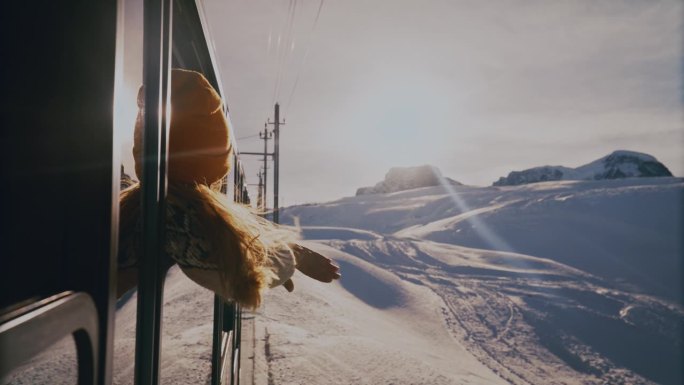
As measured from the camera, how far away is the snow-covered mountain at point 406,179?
511 ft

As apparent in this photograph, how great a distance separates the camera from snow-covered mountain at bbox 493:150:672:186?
15275 cm

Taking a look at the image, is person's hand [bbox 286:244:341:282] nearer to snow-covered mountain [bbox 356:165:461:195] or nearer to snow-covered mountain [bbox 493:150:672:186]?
snow-covered mountain [bbox 356:165:461:195]

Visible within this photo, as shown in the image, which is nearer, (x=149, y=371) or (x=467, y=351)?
(x=149, y=371)

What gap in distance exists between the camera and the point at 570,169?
571ft

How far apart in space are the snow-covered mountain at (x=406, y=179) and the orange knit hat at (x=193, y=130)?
153 metres

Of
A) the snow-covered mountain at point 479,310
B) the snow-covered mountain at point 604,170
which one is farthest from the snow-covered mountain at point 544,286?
the snow-covered mountain at point 604,170

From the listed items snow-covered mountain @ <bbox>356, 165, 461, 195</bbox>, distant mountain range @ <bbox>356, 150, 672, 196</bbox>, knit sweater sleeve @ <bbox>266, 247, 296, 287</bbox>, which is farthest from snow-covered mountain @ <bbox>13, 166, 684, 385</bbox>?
distant mountain range @ <bbox>356, 150, 672, 196</bbox>

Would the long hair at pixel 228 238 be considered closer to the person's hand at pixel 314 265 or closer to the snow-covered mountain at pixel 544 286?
the person's hand at pixel 314 265

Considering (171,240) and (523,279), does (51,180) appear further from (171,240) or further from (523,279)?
(523,279)

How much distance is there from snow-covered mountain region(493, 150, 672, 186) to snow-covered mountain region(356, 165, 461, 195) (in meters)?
19.3

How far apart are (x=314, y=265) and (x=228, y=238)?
0.40m

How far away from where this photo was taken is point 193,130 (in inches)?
49.1

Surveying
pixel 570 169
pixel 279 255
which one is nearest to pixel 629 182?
pixel 279 255

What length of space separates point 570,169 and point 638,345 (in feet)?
566
